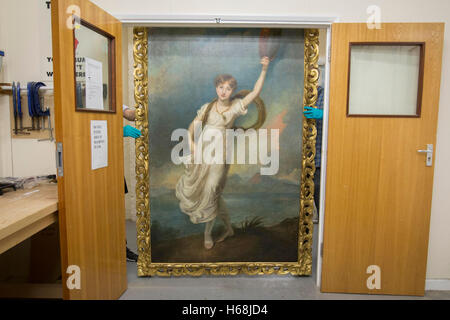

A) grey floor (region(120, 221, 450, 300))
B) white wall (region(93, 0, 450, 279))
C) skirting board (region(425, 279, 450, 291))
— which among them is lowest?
grey floor (region(120, 221, 450, 300))

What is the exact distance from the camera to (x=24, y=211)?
1384 mm

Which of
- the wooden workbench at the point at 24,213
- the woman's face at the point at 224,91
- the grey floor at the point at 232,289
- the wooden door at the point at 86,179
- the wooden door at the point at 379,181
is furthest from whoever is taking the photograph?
the woman's face at the point at 224,91

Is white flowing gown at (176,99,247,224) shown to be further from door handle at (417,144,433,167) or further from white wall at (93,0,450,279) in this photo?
door handle at (417,144,433,167)

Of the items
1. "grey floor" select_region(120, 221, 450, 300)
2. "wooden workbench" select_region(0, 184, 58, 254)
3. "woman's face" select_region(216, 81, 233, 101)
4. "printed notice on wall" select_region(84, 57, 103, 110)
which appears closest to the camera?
"wooden workbench" select_region(0, 184, 58, 254)

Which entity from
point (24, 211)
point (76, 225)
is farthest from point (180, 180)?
point (24, 211)

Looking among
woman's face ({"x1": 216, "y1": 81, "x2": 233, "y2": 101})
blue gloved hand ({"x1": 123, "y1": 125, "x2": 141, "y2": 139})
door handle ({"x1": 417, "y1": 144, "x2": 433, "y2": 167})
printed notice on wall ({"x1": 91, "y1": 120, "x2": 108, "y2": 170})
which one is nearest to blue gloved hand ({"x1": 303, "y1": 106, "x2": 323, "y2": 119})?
woman's face ({"x1": 216, "y1": 81, "x2": 233, "y2": 101})

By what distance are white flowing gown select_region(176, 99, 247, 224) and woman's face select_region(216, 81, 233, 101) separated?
0.23 ft

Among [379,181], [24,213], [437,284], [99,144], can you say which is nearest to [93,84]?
[99,144]

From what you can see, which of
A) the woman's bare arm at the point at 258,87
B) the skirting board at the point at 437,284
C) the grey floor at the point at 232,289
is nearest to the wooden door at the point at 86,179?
the grey floor at the point at 232,289

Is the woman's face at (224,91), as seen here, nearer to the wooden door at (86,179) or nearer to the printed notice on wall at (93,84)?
the wooden door at (86,179)

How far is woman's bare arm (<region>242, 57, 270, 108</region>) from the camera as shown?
223cm

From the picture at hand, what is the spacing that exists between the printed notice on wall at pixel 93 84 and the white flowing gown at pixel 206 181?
0.75 m

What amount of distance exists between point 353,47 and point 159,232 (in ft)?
6.56

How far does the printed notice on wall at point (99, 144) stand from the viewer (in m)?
1.72
